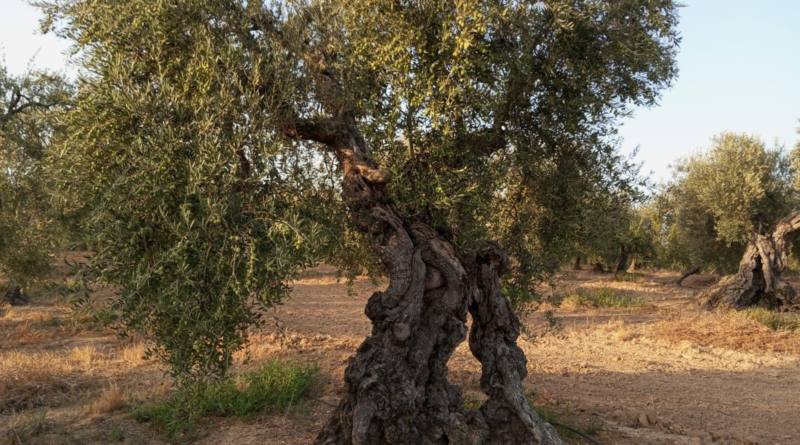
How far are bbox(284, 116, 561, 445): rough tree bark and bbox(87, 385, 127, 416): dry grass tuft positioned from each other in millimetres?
4319

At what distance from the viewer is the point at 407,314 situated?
6.84 metres

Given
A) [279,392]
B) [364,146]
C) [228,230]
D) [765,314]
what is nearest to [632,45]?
[364,146]

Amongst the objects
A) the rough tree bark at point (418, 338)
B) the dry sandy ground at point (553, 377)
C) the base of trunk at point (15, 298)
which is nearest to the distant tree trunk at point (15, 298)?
the base of trunk at point (15, 298)

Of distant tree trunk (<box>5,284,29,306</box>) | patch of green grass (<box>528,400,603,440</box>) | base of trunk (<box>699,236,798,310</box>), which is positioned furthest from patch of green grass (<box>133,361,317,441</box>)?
base of trunk (<box>699,236,798,310</box>)

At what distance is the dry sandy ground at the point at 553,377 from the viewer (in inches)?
338

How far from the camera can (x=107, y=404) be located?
29.8 ft

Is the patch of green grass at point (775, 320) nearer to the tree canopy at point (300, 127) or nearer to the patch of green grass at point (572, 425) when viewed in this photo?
the patch of green grass at point (572, 425)

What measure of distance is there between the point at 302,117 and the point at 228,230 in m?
2.32

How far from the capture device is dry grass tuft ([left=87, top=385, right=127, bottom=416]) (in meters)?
9.02

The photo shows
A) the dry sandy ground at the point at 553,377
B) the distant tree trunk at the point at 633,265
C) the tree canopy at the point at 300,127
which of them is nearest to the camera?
the tree canopy at the point at 300,127

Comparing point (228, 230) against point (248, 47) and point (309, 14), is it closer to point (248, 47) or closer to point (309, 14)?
point (248, 47)

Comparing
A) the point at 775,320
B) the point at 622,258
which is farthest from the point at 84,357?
the point at 622,258

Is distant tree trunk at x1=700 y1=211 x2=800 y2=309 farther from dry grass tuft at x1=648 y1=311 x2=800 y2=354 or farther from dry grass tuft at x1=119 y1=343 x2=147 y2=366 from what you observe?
dry grass tuft at x1=119 y1=343 x2=147 y2=366

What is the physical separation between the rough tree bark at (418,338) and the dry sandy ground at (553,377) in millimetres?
1323
